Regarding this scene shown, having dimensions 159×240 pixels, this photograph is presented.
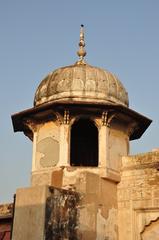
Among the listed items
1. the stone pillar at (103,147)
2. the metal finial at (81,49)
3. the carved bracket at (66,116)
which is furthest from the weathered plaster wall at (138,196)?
the metal finial at (81,49)

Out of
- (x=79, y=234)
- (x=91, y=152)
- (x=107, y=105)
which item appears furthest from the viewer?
(x=91, y=152)

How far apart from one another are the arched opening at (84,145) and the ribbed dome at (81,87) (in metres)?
2.02

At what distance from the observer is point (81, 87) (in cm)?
1338

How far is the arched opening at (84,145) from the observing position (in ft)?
50.6

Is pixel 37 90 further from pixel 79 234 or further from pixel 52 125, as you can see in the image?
pixel 79 234

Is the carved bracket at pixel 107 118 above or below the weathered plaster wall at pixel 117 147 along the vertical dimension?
above

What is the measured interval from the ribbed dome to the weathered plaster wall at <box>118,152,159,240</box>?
2.05 metres

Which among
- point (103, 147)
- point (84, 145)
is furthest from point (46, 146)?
point (84, 145)

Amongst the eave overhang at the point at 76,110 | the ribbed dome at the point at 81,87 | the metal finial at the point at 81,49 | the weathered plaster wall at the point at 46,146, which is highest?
the metal finial at the point at 81,49

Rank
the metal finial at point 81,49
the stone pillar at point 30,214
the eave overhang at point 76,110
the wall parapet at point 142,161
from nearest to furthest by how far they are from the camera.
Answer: the stone pillar at point 30,214 < the wall parapet at point 142,161 < the eave overhang at point 76,110 < the metal finial at point 81,49

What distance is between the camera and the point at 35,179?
12906mm

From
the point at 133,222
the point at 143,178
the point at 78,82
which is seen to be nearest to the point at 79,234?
the point at 133,222

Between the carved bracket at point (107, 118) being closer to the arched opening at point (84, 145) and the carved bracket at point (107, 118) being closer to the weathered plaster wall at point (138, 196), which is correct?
the weathered plaster wall at point (138, 196)

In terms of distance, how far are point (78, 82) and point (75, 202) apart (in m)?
3.63
